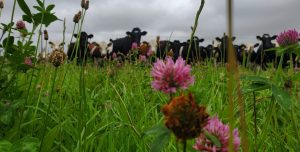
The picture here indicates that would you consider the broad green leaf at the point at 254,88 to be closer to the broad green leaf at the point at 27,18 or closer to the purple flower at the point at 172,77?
the purple flower at the point at 172,77

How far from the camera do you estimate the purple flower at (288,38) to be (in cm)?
151

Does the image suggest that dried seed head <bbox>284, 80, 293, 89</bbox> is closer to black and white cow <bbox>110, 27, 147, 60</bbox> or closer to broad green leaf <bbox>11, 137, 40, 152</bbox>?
broad green leaf <bbox>11, 137, 40, 152</bbox>

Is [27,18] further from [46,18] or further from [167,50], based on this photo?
[167,50]

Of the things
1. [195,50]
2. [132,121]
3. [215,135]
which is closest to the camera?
[215,135]

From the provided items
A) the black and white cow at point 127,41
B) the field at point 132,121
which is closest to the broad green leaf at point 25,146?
the field at point 132,121

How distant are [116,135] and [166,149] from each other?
1.10 feet

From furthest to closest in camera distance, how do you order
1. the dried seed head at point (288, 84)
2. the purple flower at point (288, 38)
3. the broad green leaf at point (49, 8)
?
the broad green leaf at point (49, 8) < the purple flower at point (288, 38) < the dried seed head at point (288, 84)

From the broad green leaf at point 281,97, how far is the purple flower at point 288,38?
1.34 feet

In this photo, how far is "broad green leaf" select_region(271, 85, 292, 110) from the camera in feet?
3.58

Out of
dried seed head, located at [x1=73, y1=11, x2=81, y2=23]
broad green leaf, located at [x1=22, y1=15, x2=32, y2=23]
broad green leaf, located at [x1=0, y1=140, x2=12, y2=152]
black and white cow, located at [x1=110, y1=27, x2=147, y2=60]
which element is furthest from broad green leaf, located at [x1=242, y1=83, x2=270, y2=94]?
black and white cow, located at [x1=110, y1=27, x2=147, y2=60]

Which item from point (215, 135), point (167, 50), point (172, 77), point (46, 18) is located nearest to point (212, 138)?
point (215, 135)

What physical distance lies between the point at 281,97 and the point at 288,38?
0.47m

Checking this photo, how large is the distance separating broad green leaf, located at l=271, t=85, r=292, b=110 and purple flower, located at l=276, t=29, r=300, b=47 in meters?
0.41

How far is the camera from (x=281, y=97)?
112cm
